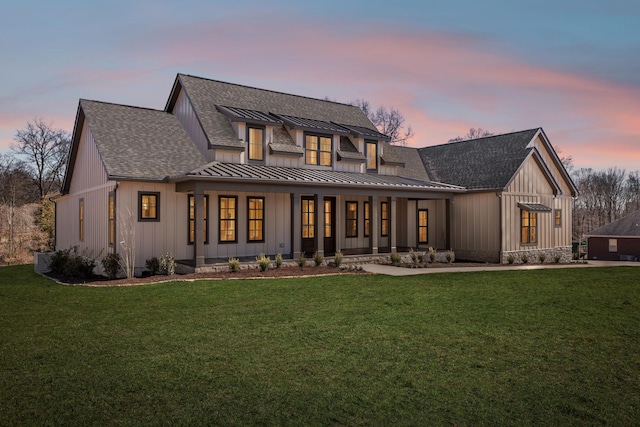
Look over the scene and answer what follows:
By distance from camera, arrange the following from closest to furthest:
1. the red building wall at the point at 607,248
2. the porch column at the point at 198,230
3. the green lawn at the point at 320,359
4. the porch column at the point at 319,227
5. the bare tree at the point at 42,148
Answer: the green lawn at the point at 320,359 < the porch column at the point at 198,230 < the porch column at the point at 319,227 < the bare tree at the point at 42,148 < the red building wall at the point at 607,248

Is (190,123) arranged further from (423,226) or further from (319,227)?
(423,226)

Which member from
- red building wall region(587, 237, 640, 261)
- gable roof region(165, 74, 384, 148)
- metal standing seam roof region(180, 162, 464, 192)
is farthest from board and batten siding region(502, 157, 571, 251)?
red building wall region(587, 237, 640, 261)

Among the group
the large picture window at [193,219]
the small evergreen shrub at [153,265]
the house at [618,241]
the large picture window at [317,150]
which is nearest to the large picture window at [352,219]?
the large picture window at [317,150]

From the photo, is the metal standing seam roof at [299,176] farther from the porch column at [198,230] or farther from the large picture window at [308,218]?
the large picture window at [308,218]

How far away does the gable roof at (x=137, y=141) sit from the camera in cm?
1576

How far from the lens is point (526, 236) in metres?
22.4

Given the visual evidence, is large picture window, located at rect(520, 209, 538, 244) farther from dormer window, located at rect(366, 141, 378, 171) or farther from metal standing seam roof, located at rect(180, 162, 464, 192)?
dormer window, located at rect(366, 141, 378, 171)

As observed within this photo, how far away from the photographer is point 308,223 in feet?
65.1

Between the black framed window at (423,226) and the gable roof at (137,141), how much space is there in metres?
11.5

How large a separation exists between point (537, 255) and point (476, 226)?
356cm

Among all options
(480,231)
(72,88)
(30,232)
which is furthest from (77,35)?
(480,231)

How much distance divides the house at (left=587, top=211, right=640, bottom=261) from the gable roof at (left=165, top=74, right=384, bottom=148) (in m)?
34.3

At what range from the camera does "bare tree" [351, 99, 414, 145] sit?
4366cm

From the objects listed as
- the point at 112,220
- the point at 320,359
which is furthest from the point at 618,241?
the point at 320,359
